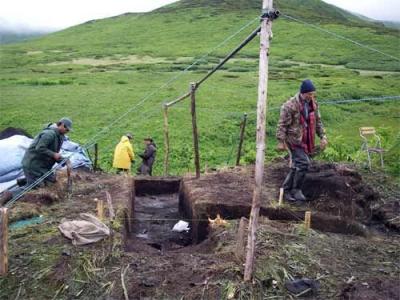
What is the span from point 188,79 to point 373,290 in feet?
97.8

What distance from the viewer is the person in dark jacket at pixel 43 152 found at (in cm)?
832

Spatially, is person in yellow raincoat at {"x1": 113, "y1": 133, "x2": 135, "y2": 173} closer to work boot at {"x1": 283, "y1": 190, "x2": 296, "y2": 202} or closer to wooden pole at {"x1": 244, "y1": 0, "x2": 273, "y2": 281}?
work boot at {"x1": 283, "y1": 190, "x2": 296, "y2": 202}

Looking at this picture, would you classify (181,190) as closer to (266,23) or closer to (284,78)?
(266,23)

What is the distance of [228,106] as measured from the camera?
82.4 ft

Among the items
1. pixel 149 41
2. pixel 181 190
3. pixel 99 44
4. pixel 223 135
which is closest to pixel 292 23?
pixel 149 41

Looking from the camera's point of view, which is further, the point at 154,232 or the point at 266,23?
the point at 154,232

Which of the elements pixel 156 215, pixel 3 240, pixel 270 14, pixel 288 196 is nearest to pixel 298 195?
pixel 288 196

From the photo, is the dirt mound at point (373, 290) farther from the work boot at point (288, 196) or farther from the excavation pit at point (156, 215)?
the excavation pit at point (156, 215)

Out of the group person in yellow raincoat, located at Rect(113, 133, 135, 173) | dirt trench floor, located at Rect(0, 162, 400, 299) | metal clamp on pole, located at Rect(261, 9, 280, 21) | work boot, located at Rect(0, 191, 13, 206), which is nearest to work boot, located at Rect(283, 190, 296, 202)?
dirt trench floor, located at Rect(0, 162, 400, 299)

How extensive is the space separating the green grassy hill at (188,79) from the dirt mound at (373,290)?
6.08 meters

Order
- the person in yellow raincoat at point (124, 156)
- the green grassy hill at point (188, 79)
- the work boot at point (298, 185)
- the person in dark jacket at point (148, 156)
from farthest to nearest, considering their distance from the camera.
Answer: the green grassy hill at point (188, 79) → the person in dark jacket at point (148, 156) → the person in yellow raincoat at point (124, 156) → the work boot at point (298, 185)

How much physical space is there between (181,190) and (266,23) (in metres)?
6.04

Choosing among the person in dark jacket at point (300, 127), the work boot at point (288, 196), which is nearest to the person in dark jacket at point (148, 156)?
the work boot at point (288, 196)

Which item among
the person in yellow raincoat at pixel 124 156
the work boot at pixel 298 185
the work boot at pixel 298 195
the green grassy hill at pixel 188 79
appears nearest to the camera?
the work boot at pixel 298 185
